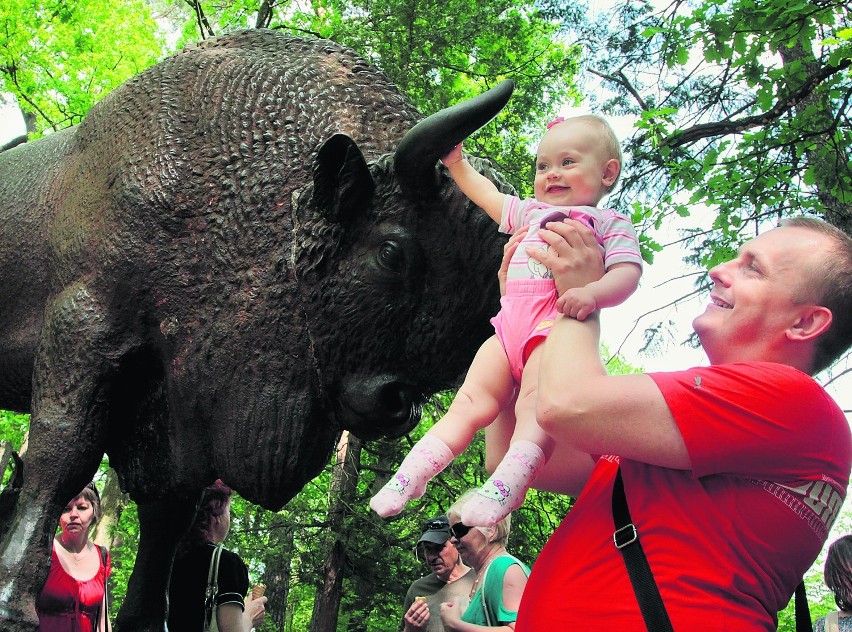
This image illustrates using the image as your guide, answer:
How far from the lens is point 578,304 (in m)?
2.04

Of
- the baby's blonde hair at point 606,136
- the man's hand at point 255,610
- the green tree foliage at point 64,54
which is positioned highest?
the green tree foliage at point 64,54

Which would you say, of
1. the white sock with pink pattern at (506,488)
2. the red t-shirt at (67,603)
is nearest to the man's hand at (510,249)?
the white sock with pink pattern at (506,488)

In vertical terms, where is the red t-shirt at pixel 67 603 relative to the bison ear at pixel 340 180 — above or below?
below

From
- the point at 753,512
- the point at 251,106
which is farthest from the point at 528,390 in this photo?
the point at 251,106

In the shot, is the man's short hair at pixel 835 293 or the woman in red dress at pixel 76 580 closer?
the man's short hair at pixel 835 293

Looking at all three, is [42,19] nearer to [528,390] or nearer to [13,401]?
[13,401]

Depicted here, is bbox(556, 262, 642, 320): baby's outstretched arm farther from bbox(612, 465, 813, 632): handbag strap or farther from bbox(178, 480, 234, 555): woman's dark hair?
bbox(178, 480, 234, 555): woman's dark hair

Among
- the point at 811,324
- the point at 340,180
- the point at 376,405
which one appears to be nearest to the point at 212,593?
the point at 376,405

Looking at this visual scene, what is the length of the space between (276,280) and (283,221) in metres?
0.23

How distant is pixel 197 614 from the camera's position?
432 cm

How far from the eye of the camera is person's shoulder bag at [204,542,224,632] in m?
4.39

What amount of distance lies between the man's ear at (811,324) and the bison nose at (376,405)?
4.77 ft

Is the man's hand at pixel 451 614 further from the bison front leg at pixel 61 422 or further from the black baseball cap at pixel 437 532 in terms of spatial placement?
the bison front leg at pixel 61 422

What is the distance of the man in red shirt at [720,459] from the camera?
1.75 m
